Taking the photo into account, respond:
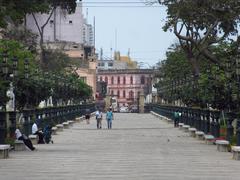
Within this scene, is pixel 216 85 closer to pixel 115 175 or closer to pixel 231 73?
pixel 231 73

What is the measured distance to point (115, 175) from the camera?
838 inches

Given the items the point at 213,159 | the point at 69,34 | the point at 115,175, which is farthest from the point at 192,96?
the point at 69,34

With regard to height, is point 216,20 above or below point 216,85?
above

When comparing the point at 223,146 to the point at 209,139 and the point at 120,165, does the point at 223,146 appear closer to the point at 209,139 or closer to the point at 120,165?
the point at 209,139

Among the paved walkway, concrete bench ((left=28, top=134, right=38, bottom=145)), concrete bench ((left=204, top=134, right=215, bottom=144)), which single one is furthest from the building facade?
the paved walkway

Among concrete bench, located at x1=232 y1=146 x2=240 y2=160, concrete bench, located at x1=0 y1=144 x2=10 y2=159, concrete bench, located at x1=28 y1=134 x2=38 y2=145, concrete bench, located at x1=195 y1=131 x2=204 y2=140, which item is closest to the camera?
concrete bench, located at x1=0 y1=144 x2=10 y2=159

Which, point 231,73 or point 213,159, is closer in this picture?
point 213,159

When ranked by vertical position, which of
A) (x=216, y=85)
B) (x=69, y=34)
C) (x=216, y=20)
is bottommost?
(x=216, y=85)

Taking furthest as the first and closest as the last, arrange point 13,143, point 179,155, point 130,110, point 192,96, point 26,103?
point 130,110
point 192,96
point 26,103
point 13,143
point 179,155

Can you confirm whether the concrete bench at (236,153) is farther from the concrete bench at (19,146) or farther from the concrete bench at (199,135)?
the concrete bench at (199,135)

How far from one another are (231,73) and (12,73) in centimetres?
1064

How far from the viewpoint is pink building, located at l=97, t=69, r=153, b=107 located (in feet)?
634

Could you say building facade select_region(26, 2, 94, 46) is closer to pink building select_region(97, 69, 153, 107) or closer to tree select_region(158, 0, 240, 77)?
pink building select_region(97, 69, 153, 107)

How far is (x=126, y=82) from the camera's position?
7667 inches
